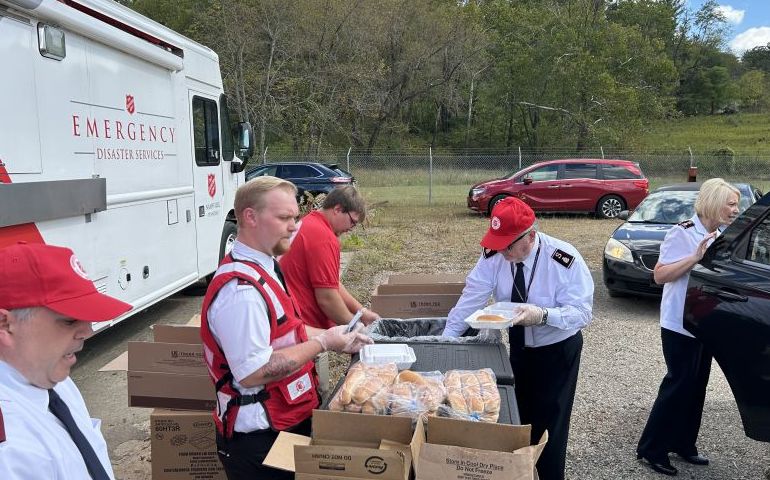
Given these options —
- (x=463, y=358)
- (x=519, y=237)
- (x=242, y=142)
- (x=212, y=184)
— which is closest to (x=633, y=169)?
(x=242, y=142)

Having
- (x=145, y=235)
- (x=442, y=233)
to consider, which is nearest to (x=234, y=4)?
(x=442, y=233)

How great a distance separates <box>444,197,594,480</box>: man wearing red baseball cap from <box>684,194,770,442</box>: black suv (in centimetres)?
66

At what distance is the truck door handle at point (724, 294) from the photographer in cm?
282

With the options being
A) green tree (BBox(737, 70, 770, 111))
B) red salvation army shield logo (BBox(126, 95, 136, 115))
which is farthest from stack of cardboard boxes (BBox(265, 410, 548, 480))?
green tree (BBox(737, 70, 770, 111))

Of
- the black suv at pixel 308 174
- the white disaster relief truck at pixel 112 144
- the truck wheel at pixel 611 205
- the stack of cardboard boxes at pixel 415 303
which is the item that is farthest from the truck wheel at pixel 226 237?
the truck wheel at pixel 611 205

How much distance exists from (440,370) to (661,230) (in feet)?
19.8

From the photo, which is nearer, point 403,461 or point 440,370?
point 403,461

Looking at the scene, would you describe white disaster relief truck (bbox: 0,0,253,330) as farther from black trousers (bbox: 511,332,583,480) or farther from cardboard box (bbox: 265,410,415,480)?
black trousers (bbox: 511,332,583,480)

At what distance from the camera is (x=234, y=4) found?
101 ft

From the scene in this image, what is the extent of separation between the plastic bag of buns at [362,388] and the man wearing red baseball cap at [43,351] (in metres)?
0.90

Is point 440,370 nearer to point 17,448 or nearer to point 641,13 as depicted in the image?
point 17,448

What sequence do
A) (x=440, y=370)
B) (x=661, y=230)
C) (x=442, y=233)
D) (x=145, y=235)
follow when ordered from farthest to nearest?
(x=442, y=233)
(x=661, y=230)
(x=145, y=235)
(x=440, y=370)

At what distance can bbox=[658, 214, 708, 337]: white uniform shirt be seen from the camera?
335 cm

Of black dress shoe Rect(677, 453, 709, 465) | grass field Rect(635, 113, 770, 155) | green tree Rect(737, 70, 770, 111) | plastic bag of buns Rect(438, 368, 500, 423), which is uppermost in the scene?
green tree Rect(737, 70, 770, 111)
